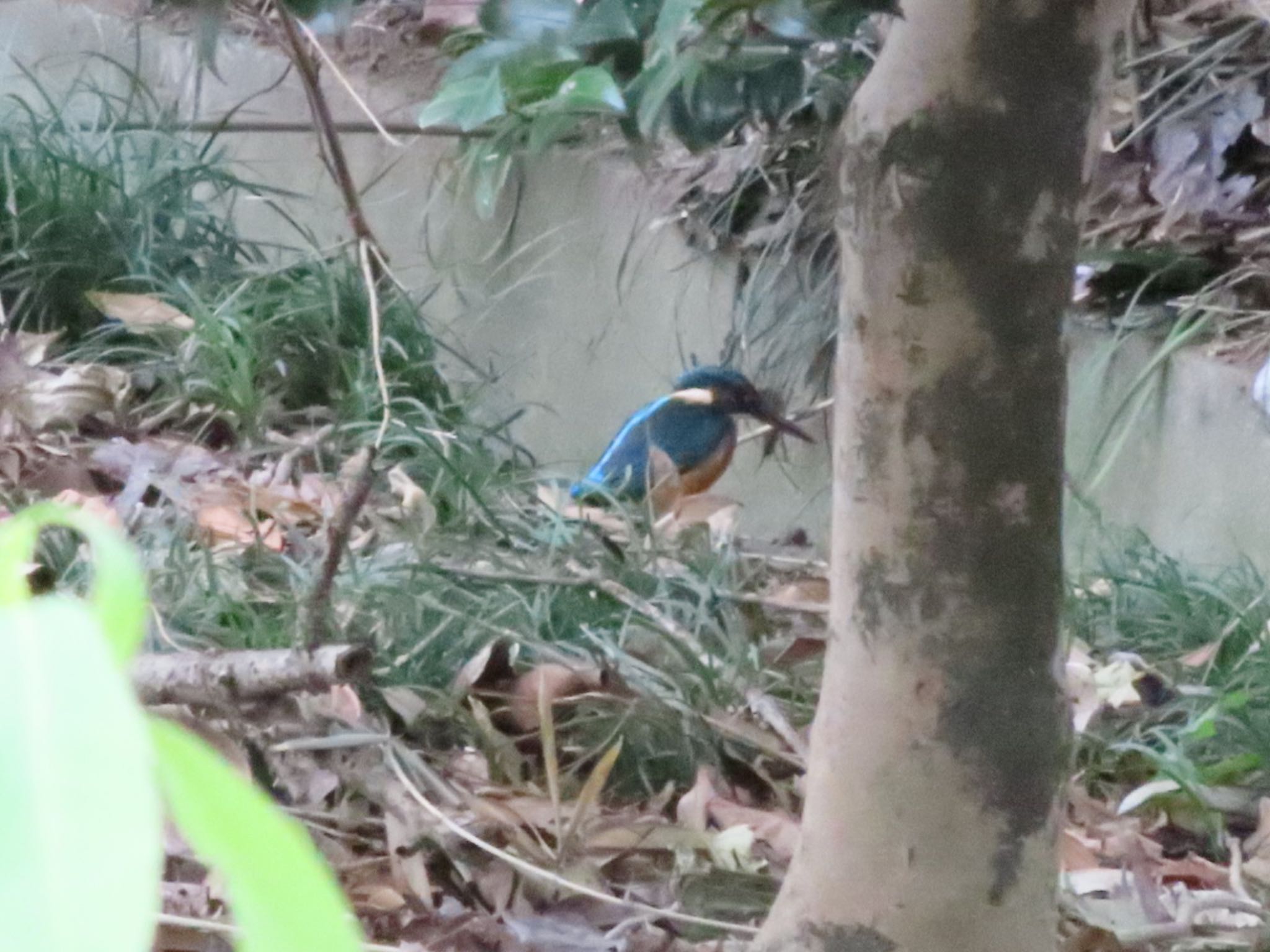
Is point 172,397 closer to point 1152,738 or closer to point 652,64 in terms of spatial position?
point 1152,738

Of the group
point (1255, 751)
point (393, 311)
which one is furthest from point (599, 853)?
point (393, 311)

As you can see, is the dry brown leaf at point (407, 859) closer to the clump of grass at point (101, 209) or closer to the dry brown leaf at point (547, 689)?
the dry brown leaf at point (547, 689)

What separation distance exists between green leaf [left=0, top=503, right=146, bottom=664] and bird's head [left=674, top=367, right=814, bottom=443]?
3.13 meters

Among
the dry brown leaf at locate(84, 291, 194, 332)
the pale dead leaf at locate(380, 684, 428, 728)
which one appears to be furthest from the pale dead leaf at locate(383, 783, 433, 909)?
the dry brown leaf at locate(84, 291, 194, 332)

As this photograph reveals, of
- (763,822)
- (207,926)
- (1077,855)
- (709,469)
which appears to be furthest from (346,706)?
(709,469)

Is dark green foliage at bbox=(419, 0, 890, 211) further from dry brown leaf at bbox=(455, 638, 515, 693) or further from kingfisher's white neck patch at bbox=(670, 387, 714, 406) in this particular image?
kingfisher's white neck patch at bbox=(670, 387, 714, 406)

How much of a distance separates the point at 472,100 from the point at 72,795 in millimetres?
771

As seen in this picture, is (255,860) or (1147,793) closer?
(255,860)

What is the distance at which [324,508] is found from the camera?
2584mm

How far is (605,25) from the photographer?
94 cm

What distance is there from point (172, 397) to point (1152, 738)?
207cm

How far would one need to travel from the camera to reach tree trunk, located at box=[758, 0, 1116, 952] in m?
0.90

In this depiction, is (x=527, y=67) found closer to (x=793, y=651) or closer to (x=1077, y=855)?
(x=1077, y=855)

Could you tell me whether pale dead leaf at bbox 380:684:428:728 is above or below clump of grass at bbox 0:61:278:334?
below
